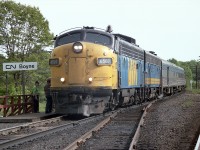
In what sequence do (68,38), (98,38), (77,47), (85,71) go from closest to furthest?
(85,71) → (77,47) → (98,38) → (68,38)

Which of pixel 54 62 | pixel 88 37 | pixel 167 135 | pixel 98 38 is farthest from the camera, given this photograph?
pixel 98 38

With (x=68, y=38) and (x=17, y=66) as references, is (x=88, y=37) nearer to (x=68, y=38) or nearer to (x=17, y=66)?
(x=68, y=38)

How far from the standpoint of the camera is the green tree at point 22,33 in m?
42.4

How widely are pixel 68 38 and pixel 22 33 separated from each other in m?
28.0

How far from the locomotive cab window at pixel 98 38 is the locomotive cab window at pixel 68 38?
39 cm

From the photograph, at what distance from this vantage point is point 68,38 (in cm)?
1619

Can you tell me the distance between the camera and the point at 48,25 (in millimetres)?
44562

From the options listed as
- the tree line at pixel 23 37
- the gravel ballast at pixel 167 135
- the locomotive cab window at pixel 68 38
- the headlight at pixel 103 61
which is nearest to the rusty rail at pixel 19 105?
the locomotive cab window at pixel 68 38

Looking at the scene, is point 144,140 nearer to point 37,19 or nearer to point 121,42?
point 121,42

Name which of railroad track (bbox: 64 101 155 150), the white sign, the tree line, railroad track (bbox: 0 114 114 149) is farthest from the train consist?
the tree line

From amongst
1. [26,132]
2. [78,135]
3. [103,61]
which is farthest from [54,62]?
[78,135]

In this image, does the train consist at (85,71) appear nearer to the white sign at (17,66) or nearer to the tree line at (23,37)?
the white sign at (17,66)

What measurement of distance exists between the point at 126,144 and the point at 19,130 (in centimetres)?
443

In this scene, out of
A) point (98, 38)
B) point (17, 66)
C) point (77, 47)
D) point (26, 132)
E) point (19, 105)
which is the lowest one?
point (26, 132)
